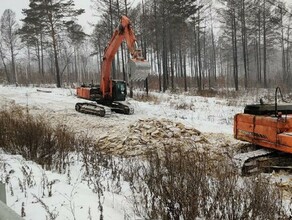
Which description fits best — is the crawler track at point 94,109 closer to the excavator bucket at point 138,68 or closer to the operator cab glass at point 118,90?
the operator cab glass at point 118,90

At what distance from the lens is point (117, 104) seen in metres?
16.9

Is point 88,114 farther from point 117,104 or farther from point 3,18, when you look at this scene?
point 3,18

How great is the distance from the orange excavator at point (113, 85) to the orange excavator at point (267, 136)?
22.1 ft

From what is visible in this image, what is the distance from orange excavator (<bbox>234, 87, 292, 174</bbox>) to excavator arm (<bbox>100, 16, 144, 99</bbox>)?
23.6 feet

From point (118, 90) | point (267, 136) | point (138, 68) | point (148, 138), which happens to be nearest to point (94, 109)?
point (118, 90)

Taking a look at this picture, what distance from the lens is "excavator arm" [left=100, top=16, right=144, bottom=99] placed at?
14.6m

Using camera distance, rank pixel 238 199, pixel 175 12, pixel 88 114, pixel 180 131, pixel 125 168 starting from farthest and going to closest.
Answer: pixel 175 12
pixel 88 114
pixel 180 131
pixel 125 168
pixel 238 199

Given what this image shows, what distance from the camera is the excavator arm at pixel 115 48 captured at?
576 inches

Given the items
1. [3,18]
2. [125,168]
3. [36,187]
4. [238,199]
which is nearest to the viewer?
[238,199]

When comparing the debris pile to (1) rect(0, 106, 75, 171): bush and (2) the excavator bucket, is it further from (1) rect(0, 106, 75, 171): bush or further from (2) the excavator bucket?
(2) the excavator bucket

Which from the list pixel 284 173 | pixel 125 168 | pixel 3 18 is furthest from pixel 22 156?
pixel 3 18

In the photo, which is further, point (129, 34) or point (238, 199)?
point (129, 34)

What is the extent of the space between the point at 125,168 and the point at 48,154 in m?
1.57

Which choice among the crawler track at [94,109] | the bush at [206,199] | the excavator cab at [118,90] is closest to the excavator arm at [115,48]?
the excavator cab at [118,90]
